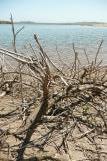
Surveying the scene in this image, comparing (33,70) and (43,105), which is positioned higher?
(33,70)

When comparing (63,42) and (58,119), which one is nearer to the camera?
(58,119)

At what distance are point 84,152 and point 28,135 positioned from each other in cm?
68

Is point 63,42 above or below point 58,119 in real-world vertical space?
below

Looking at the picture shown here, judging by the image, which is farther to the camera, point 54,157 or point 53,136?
point 53,136

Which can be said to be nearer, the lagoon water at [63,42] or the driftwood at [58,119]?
the driftwood at [58,119]

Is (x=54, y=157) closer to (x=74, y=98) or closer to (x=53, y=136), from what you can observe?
(x=53, y=136)

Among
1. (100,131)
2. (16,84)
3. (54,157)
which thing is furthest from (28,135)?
(16,84)

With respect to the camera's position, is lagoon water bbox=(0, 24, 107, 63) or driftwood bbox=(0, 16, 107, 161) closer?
driftwood bbox=(0, 16, 107, 161)

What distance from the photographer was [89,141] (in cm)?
377

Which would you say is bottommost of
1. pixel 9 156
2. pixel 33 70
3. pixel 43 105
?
pixel 9 156

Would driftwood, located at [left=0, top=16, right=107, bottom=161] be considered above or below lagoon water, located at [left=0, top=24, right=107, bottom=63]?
above

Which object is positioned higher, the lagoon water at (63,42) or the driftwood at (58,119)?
the driftwood at (58,119)

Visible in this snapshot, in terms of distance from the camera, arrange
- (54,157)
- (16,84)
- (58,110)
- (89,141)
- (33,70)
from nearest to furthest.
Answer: (54,157)
(89,141)
(33,70)
(58,110)
(16,84)

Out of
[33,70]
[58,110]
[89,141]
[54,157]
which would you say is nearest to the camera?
[54,157]
